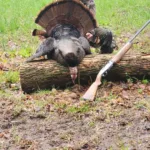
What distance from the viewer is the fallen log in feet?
22.9

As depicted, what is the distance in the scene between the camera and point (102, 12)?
15312 mm

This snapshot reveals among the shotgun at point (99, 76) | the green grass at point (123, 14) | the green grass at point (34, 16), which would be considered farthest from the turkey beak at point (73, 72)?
the green grass at point (123, 14)

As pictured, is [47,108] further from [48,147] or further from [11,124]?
[48,147]

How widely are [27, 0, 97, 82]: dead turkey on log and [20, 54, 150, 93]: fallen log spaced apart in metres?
0.15

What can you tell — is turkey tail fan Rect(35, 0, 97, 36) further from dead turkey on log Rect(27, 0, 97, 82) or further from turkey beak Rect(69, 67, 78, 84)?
turkey beak Rect(69, 67, 78, 84)

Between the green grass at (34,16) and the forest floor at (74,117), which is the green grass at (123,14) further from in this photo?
the forest floor at (74,117)

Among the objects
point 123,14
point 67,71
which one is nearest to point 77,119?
point 67,71

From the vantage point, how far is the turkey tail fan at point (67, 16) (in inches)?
295

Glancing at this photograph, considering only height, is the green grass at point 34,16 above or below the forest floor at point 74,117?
above

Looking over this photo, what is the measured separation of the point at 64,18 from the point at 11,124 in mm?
2668

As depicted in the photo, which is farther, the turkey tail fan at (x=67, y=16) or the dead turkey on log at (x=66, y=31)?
the turkey tail fan at (x=67, y=16)

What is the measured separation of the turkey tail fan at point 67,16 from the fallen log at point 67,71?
0.78m

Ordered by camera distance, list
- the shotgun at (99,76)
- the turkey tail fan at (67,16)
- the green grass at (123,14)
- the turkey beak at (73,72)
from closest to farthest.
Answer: the shotgun at (99,76) → the turkey beak at (73,72) → the turkey tail fan at (67,16) → the green grass at (123,14)

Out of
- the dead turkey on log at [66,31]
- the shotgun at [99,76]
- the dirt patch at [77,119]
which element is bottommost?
the dirt patch at [77,119]
